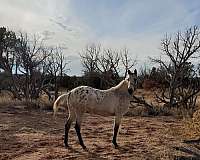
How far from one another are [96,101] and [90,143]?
1.34m

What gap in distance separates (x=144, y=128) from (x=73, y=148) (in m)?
4.52

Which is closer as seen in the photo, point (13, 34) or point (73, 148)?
point (73, 148)

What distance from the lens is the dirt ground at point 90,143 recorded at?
774cm

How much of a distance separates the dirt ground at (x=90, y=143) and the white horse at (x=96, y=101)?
506 mm

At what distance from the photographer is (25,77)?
24.6 m

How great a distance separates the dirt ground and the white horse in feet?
1.66

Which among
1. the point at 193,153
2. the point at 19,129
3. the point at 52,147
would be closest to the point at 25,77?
the point at 19,129

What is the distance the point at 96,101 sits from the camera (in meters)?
8.50

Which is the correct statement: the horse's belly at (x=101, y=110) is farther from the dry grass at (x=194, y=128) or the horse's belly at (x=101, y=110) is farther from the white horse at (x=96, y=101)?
the dry grass at (x=194, y=128)

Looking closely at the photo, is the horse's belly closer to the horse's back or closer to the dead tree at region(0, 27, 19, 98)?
the horse's back

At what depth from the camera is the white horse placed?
27.7ft

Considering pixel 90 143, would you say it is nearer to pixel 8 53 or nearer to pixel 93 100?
pixel 93 100

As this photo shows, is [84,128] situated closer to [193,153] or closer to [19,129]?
[19,129]

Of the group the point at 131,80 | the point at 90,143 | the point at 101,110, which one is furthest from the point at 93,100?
the point at 90,143
